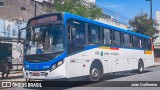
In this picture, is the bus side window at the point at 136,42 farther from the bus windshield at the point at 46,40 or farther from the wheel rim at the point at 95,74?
the bus windshield at the point at 46,40

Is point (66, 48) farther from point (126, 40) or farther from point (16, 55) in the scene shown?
point (16, 55)

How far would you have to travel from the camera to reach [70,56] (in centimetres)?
1211

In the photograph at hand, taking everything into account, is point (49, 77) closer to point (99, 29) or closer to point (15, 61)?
point (99, 29)

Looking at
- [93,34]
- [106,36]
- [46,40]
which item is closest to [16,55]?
[106,36]

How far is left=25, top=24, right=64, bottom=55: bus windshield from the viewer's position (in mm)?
11812

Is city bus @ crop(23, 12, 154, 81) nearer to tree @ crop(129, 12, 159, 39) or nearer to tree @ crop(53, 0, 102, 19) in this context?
tree @ crop(53, 0, 102, 19)

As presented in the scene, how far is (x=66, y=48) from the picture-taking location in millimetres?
11844

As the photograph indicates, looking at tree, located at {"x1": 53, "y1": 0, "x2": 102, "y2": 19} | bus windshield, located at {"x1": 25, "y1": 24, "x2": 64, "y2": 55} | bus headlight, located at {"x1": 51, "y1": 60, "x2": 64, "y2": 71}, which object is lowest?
bus headlight, located at {"x1": 51, "y1": 60, "x2": 64, "y2": 71}

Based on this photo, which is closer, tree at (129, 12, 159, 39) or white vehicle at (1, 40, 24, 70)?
white vehicle at (1, 40, 24, 70)

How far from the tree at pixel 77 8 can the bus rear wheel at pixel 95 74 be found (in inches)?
463

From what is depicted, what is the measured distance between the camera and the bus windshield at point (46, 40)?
1181cm

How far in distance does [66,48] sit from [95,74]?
3.00 metres

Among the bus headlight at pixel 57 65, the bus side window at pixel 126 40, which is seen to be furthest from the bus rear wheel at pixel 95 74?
the bus side window at pixel 126 40

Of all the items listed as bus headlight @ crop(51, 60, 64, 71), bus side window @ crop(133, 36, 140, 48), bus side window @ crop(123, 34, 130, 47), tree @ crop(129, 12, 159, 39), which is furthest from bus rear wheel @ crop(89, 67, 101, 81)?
tree @ crop(129, 12, 159, 39)
